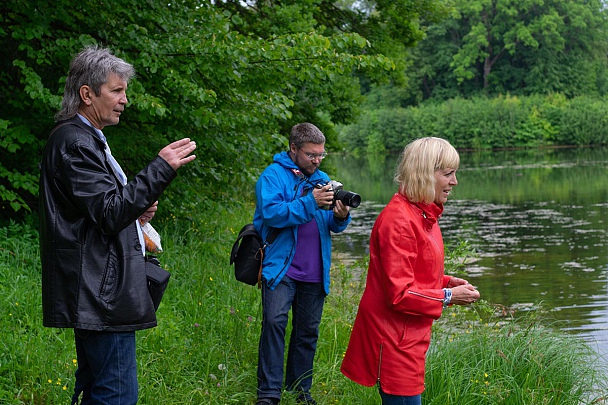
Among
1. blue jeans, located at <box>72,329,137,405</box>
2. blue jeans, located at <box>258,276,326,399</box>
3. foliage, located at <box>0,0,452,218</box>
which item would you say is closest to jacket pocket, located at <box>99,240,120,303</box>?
blue jeans, located at <box>72,329,137,405</box>

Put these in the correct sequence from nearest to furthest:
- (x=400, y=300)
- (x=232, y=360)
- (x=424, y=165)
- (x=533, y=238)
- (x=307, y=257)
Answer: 1. (x=400, y=300)
2. (x=424, y=165)
3. (x=307, y=257)
4. (x=232, y=360)
5. (x=533, y=238)

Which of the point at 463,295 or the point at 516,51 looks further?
the point at 516,51

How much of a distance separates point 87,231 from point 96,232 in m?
0.03

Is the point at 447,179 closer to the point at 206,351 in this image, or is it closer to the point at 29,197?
the point at 206,351

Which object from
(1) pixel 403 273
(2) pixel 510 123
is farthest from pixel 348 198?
(2) pixel 510 123

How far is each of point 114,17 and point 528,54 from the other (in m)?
69.7

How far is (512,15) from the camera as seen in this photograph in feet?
237

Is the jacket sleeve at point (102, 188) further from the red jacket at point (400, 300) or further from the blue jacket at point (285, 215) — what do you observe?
the blue jacket at point (285, 215)

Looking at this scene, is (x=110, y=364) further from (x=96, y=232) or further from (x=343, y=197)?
(x=343, y=197)

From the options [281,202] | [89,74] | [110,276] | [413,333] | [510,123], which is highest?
[510,123]

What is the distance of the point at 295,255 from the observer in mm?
4875

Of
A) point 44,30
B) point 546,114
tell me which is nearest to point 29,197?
point 44,30

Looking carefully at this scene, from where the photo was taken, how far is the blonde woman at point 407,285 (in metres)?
3.57

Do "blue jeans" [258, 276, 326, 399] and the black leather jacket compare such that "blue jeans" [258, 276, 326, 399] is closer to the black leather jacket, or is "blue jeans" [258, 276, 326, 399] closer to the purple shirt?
the purple shirt
